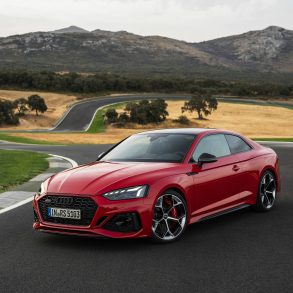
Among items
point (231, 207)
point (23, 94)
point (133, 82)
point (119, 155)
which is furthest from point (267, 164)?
point (133, 82)

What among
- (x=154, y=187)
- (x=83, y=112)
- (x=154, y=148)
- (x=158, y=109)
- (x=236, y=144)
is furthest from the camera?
(x=83, y=112)

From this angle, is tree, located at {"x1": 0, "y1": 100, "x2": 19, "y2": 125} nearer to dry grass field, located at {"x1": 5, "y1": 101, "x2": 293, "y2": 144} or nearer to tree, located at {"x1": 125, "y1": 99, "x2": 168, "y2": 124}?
dry grass field, located at {"x1": 5, "y1": 101, "x2": 293, "y2": 144}

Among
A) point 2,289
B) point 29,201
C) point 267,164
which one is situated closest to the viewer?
point 2,289

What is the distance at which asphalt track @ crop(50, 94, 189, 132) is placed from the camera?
68.8 metres

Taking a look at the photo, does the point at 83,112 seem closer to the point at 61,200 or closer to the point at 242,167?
the point at 242,167

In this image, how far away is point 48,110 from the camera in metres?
83.1

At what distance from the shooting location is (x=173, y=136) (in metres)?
8.81

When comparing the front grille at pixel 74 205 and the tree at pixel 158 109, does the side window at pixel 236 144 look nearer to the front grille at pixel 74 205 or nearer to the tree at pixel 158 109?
the front grille at pixel 74 205

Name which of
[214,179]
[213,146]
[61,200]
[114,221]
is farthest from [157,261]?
[213,146]

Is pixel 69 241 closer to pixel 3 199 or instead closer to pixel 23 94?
pixel 3 199

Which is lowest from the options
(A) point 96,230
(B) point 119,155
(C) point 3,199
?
(C) point 3,199

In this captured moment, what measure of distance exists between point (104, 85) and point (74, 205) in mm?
102118

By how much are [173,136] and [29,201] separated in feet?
12.3

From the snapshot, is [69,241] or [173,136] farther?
[173,136]
